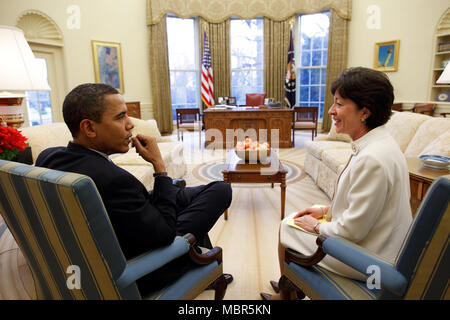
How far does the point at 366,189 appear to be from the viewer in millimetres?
1098

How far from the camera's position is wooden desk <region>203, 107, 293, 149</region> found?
239 inches

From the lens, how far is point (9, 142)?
5.67 ft

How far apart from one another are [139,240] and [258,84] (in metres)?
7.99

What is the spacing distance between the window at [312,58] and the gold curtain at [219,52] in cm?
203

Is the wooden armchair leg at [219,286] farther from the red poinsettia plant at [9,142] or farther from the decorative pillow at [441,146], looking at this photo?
the decorative pillow at [441,146]

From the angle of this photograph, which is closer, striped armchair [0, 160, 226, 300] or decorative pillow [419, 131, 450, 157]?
striped armchair [0, 160, 226, 300]

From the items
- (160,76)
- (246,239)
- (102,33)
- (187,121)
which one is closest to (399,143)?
(246,239)

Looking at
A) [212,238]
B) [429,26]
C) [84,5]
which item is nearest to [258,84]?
[429,26]

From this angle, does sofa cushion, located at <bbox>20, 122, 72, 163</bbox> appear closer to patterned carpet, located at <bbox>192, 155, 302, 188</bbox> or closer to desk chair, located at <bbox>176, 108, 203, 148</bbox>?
patterned carpet, located at <bbox>192, 155, 302, 188</bbox>

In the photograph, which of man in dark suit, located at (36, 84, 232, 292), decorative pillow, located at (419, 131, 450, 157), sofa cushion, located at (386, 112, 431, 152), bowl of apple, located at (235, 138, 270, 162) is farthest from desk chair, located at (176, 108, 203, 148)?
man in dark suit, located at (36, 84, 232, 292)

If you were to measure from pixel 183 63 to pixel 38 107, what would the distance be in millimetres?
3887

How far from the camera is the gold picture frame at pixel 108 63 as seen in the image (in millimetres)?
6906

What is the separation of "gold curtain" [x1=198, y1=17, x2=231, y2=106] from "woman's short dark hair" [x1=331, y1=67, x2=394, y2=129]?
728 centimetres

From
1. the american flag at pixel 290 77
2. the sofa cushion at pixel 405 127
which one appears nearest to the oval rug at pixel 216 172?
the sofa cushion at pixel 405 127
